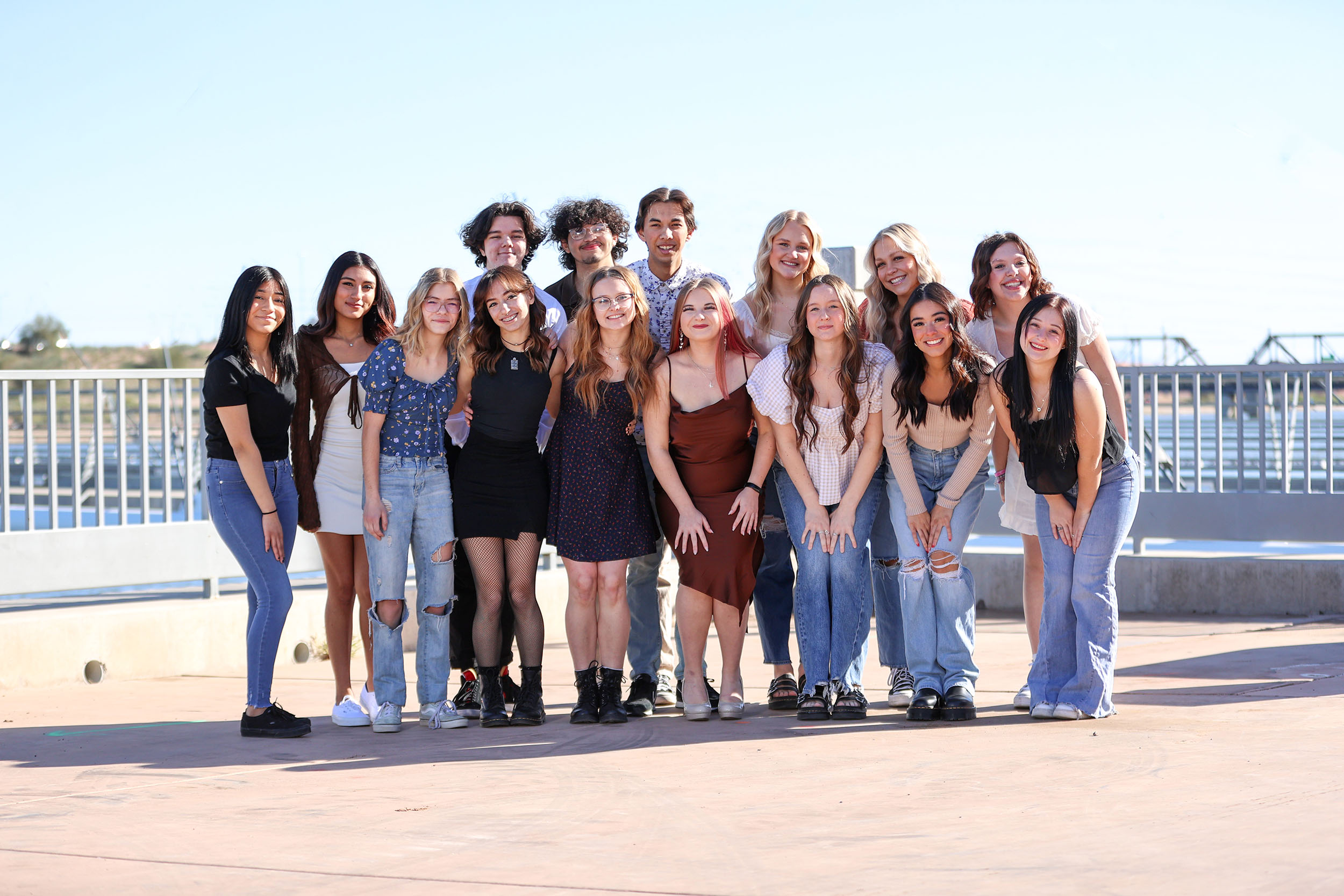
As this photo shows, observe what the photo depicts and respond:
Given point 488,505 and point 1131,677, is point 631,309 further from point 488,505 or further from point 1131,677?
point 1131,677

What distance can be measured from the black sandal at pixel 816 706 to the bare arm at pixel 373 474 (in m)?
1.69

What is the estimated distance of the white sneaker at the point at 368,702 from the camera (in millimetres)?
5383

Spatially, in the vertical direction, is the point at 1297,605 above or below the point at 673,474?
below

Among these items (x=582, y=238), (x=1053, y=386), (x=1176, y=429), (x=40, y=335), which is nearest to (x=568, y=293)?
(x=582, y=238)

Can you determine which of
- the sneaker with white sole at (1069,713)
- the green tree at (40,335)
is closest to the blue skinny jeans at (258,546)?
the sneaker with white sole at (1069,713)

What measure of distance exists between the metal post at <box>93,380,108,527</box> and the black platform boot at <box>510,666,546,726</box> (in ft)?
9.09

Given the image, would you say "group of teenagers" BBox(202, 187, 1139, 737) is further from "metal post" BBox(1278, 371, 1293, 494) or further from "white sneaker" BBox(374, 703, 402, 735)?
"metal post" BBox(1278, 371, 1293, 494)

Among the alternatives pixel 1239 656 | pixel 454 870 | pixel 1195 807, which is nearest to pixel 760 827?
pixel 454 870

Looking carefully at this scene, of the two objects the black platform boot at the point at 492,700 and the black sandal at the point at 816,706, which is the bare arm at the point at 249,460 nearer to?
the black platform boot at the point at 492,700

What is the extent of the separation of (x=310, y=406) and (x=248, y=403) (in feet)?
1.31

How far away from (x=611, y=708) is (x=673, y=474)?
91 centimetres

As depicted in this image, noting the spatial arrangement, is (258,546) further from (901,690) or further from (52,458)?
(901,690)

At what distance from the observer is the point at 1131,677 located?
19.9 feet

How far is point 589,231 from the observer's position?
594 cm
